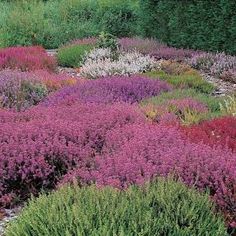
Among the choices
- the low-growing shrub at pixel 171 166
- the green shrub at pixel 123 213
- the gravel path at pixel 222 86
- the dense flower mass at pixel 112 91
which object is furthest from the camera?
the gravel path at pixel 222 86

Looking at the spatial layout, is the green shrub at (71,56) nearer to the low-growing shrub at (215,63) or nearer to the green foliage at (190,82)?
the low-growing shrub at (215,63)

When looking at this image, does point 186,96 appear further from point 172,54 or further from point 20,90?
point 172,54

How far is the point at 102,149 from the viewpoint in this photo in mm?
5996

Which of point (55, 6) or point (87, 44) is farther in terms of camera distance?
point (55, 6)

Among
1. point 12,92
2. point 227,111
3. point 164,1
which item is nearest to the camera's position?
point 227,111

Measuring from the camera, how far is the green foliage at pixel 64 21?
19.3 meters

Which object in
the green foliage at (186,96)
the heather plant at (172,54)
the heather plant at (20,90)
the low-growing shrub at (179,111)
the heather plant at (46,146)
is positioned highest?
the heather plant at (46,146)

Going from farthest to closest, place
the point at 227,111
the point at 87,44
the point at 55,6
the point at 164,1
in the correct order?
the point at 55,6, the point at 164,1, the point at 87,44, the point at 227,111

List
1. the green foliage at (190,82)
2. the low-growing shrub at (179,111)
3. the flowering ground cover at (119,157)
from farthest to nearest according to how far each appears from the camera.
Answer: the green foliage at (190,82) → the low-growing shrub at (179,111) → the flowering ground cover at (119,157)

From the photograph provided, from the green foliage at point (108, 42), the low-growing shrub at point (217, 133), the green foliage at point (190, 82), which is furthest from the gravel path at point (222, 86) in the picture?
the low-growing shrub at point (217, 133)

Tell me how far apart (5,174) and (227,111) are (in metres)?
3.22

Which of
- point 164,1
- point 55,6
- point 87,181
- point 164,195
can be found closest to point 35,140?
point 87,181

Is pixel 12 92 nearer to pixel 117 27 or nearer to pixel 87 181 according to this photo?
pixel 87 181

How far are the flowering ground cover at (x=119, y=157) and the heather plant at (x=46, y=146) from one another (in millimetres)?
11
